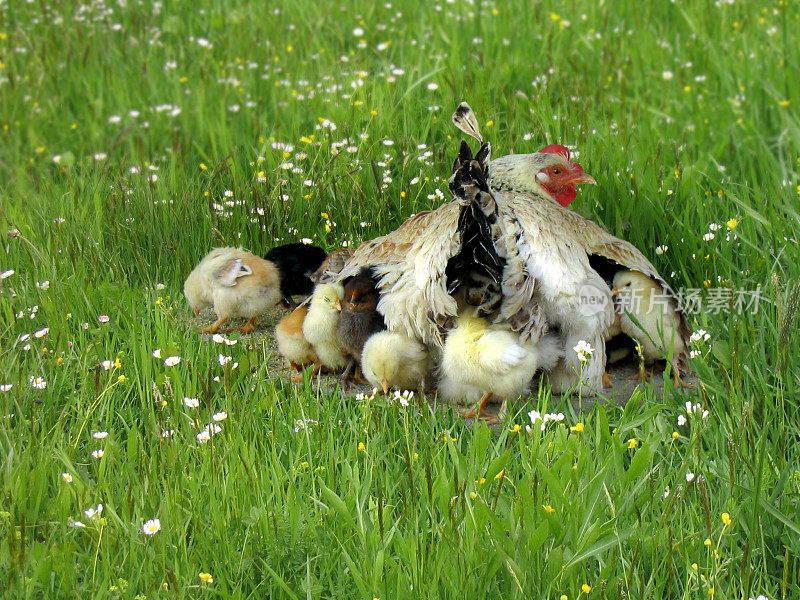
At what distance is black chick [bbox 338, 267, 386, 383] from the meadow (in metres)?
0.30

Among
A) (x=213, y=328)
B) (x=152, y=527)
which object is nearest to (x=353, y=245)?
(x=213, y=328)

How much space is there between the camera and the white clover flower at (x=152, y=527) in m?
3.07

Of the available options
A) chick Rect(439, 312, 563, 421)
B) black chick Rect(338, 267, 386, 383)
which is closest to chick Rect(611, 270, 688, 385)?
chick Rect(439, 312, 563, 421)

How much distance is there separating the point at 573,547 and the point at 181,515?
4.32 ft

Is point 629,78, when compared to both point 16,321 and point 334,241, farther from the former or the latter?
point 16,321

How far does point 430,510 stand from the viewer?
10.9 ft

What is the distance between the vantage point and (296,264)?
522 centimetres

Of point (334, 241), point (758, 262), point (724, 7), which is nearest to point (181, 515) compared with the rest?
point (334, 241)

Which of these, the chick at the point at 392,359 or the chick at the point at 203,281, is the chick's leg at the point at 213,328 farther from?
the chick at the point at 392,359

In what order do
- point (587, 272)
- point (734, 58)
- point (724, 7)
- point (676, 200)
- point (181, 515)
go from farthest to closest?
1. point (724, 7)
2. point (734, 58)
3. point (676, 200)
4. point (587, 272)
5. point (181, 515)

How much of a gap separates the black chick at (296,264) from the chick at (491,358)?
4.07ft

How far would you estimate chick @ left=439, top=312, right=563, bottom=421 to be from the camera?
4.02 m

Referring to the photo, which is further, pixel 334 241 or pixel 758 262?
pixel 334 241

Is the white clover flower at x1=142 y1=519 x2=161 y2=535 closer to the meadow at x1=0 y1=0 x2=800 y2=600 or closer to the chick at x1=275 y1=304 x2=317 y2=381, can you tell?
the meadow at x1=0 y1=0 x2=800 y2=600
